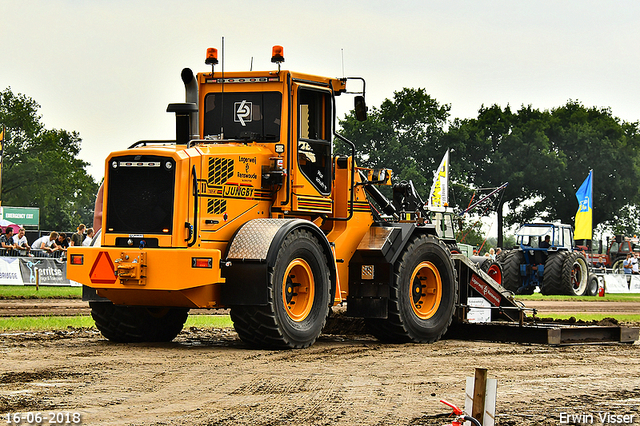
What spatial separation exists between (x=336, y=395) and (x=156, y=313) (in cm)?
472

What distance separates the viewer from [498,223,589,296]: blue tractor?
98.8 ft

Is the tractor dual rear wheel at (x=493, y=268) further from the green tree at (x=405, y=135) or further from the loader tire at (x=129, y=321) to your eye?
the green tree at (x=405, y=135)

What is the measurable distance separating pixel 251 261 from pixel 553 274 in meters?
21.9

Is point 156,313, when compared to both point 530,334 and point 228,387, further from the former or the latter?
point 530,334

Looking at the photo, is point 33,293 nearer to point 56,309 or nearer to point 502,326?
point 56,309

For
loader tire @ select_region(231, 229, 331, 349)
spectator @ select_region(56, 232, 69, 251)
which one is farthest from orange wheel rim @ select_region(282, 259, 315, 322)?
spectator @ select_region(56, 232, 69, 251)

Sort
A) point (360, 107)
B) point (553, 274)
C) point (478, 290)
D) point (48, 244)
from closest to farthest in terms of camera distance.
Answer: point (360, 107)
point (478, 290)
point (48, 244)
point (553, 274)

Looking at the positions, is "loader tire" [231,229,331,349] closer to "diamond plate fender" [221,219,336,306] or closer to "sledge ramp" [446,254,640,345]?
"diamond plate fender" [221,219,336,306]

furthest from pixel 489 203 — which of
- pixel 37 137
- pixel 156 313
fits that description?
pixel 156 313

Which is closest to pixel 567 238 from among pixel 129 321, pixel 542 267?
pixel 542 267


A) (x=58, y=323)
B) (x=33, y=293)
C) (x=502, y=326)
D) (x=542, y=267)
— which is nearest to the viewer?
(x=502, y=326)

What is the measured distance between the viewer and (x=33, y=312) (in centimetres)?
1650

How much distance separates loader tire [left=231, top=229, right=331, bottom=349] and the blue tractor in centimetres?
2018

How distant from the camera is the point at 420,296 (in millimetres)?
12578
